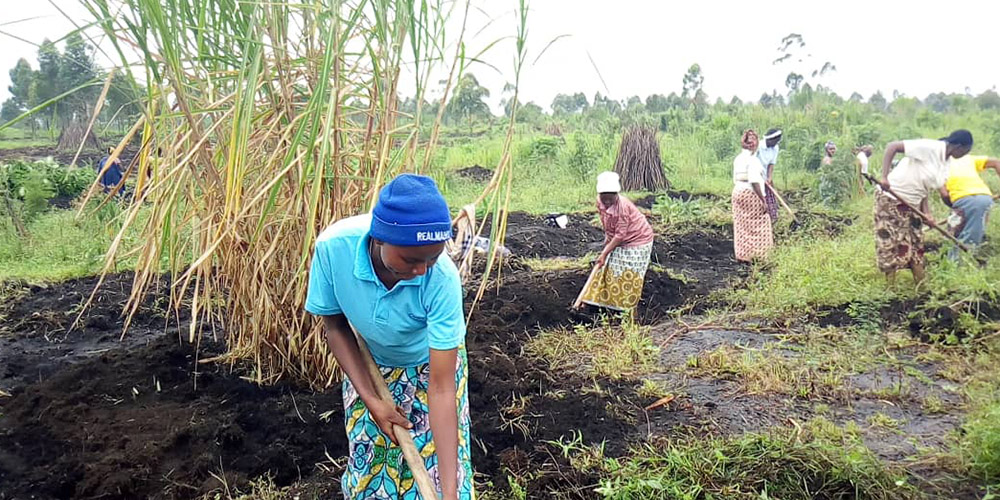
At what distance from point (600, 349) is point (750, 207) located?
10.3 ft

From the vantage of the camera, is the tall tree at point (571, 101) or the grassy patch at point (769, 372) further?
the tall tree at point (571, 101)

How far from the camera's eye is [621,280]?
4891 mm

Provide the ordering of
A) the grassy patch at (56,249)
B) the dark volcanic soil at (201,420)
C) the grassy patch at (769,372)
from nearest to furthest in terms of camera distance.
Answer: the dark volcanic soil at (201,420)
the grassy patch at (769,372)
the grassy patch at (56,249)

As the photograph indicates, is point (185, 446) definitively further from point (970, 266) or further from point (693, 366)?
point (970, 266)

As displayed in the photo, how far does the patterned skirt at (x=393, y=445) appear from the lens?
1965mm

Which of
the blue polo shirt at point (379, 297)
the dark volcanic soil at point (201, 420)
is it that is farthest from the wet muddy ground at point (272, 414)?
the blue polo shirt at point (379, 297)

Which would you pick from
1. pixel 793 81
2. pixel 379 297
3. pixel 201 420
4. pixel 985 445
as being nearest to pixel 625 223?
pixel 985 445

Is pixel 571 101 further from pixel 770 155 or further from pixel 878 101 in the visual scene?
pixel 770 155

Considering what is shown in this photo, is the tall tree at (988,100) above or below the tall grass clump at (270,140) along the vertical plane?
above

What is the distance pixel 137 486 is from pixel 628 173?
10.6 meters

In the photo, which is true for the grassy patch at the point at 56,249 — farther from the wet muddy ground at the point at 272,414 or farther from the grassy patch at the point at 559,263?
the grassy patch at the point at 559,263

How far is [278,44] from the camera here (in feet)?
8.84

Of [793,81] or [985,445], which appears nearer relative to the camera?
[985,445]

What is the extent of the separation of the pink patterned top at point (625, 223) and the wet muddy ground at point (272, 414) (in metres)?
0.69
